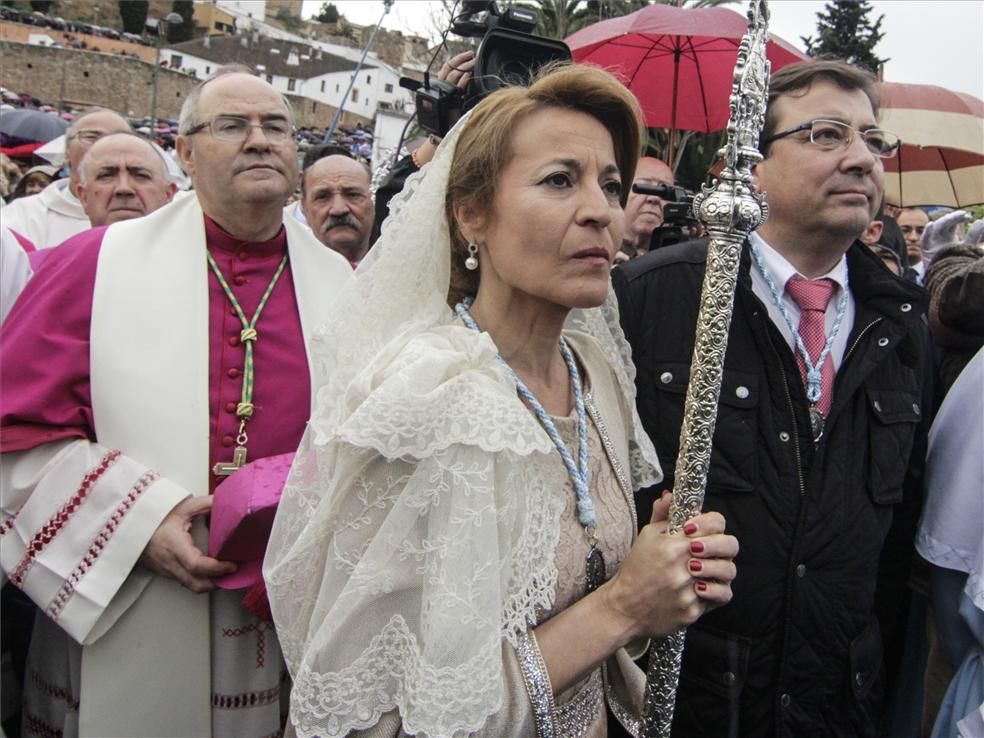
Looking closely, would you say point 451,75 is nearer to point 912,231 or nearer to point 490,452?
point 490,452

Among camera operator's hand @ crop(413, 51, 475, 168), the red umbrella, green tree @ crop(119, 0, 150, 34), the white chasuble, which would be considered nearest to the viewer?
the white chasuble

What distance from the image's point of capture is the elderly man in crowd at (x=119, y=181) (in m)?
3.80

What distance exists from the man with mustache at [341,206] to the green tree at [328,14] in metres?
93.7

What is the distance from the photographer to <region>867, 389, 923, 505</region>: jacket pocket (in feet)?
7.56

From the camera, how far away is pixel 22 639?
2967mm

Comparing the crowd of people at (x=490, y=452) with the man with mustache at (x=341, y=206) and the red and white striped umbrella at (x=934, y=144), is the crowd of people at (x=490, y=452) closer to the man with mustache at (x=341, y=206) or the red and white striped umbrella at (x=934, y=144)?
the man with mustache at (x=341, y=206)

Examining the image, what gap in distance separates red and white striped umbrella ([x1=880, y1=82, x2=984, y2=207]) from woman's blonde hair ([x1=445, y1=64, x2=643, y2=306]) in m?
3.14

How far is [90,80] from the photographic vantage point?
50.8 meters

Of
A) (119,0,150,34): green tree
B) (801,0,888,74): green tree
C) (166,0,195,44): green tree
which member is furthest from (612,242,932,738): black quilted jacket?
(119,0,150,34): green tree

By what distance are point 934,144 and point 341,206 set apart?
10.5ft

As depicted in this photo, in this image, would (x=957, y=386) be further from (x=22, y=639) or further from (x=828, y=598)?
(x=22, y=639)

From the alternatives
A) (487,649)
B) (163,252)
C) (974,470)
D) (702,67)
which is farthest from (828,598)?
(702,67)

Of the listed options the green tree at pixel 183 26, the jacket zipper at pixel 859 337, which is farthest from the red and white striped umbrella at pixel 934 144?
the green tree at pixel 183 26

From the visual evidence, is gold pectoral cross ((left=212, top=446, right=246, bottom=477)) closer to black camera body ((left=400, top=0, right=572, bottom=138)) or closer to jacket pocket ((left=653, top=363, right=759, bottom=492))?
black camera body ((left=400, top=0, right=572, bottom=138))
